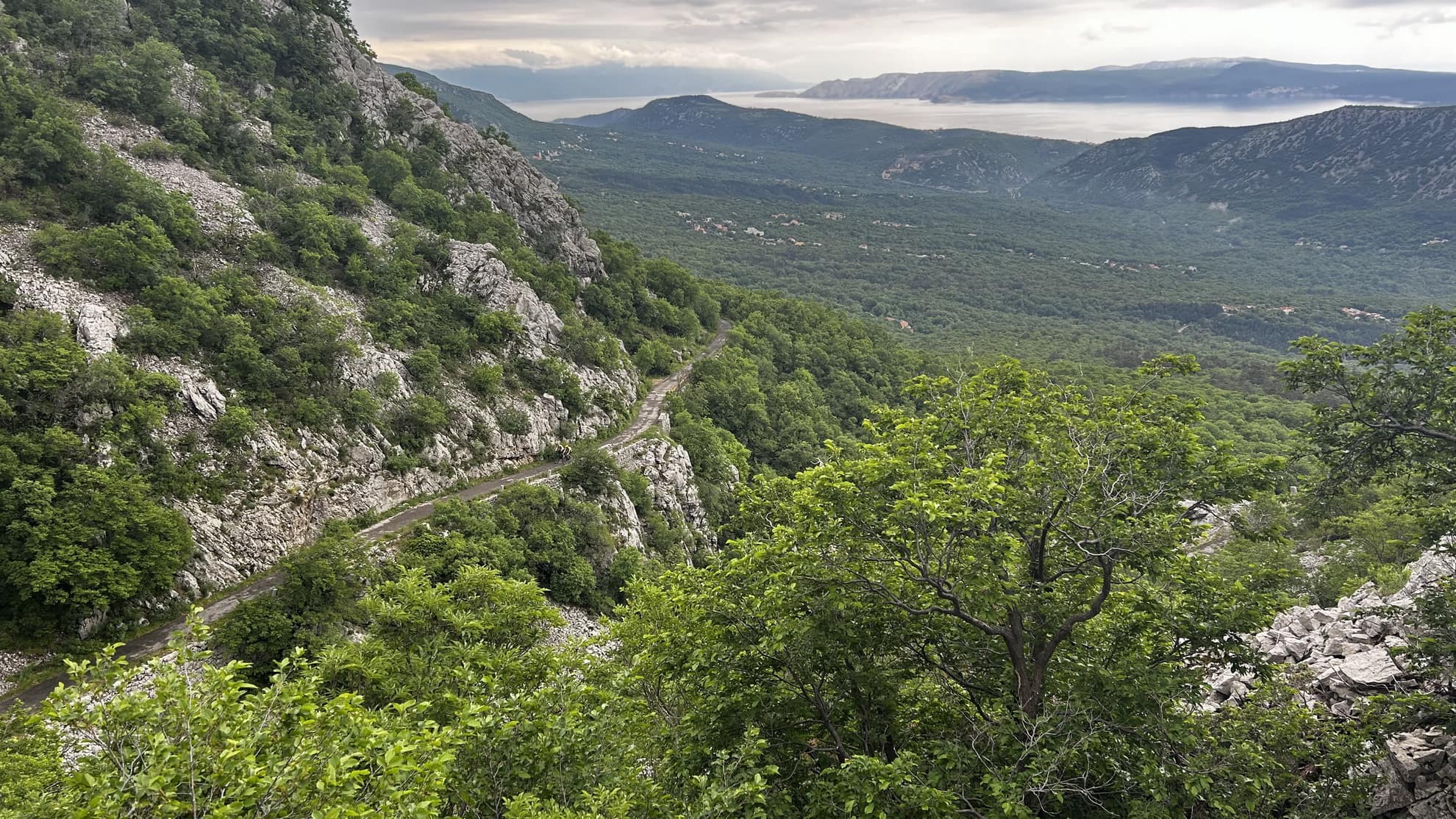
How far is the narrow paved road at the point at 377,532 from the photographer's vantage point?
25.3 metres

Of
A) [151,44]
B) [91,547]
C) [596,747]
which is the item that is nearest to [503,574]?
[91,547]

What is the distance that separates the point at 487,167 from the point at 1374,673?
293 feet

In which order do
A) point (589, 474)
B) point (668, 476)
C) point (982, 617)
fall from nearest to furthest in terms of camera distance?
point (982, 617)
point (589, 474)
point (668, 476)

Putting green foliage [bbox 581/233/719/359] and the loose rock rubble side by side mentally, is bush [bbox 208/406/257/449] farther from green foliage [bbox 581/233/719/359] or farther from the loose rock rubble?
green foliage [bbox 581/233/719/359]

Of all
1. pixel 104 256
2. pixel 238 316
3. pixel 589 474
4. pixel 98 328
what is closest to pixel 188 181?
pixel 104 256

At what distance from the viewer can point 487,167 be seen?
84125 millimetres

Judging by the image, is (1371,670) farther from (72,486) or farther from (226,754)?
(72,486)

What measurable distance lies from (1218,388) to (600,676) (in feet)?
504

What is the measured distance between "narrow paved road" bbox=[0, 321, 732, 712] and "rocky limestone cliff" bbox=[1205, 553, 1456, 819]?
85.2 ft

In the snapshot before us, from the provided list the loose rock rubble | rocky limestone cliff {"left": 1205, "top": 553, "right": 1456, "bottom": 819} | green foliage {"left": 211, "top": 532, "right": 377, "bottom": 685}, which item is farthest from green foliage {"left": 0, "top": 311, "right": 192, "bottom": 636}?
rocky limestone cliff {"left": 1205, "top": 553, "right": 1456, "bottom": 819}

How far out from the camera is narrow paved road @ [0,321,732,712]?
25.3 metres

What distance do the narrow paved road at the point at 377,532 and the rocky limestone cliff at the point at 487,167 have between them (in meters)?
21.4

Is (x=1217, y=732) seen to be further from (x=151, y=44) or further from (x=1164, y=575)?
(x=151, y=44)

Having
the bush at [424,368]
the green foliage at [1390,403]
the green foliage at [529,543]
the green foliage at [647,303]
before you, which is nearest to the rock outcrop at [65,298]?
the bush at [424,368]
